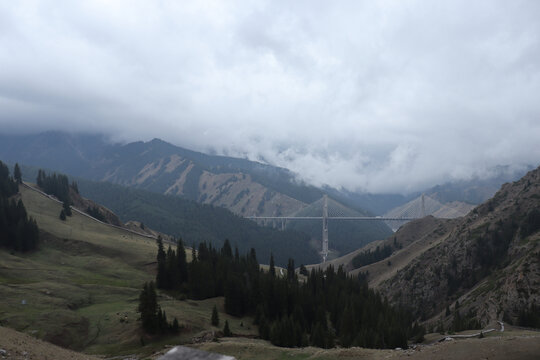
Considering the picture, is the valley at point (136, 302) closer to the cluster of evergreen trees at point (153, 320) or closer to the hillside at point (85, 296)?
the hillside at point (85, 296)

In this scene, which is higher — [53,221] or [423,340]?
[53,221]

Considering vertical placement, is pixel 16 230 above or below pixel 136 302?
above

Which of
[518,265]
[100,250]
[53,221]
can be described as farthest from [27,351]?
[518,265]

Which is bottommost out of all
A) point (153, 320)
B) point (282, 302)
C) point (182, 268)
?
point (282, 302)

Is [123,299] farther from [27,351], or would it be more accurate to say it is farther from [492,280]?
[492,280]

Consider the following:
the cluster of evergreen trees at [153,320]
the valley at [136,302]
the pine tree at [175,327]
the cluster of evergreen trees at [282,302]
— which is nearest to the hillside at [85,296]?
the valley at [136,302]

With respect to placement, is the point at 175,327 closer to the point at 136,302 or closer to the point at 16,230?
the point at 136,302

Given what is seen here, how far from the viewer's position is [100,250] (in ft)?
483

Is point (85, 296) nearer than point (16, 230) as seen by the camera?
Yes

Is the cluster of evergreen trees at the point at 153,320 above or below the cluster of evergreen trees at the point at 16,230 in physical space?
below

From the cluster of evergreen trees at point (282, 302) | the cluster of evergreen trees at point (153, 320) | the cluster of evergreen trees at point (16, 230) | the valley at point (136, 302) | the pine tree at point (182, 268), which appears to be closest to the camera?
the valley at point (136, 302)

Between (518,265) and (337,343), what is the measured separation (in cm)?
10747

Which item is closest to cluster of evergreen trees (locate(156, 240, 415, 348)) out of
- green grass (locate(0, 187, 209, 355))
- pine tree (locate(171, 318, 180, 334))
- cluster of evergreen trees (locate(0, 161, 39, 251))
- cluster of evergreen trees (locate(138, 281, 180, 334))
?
green grass (locate(0, 187, 209, 355))

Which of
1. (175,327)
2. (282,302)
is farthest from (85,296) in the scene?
(282,302)
